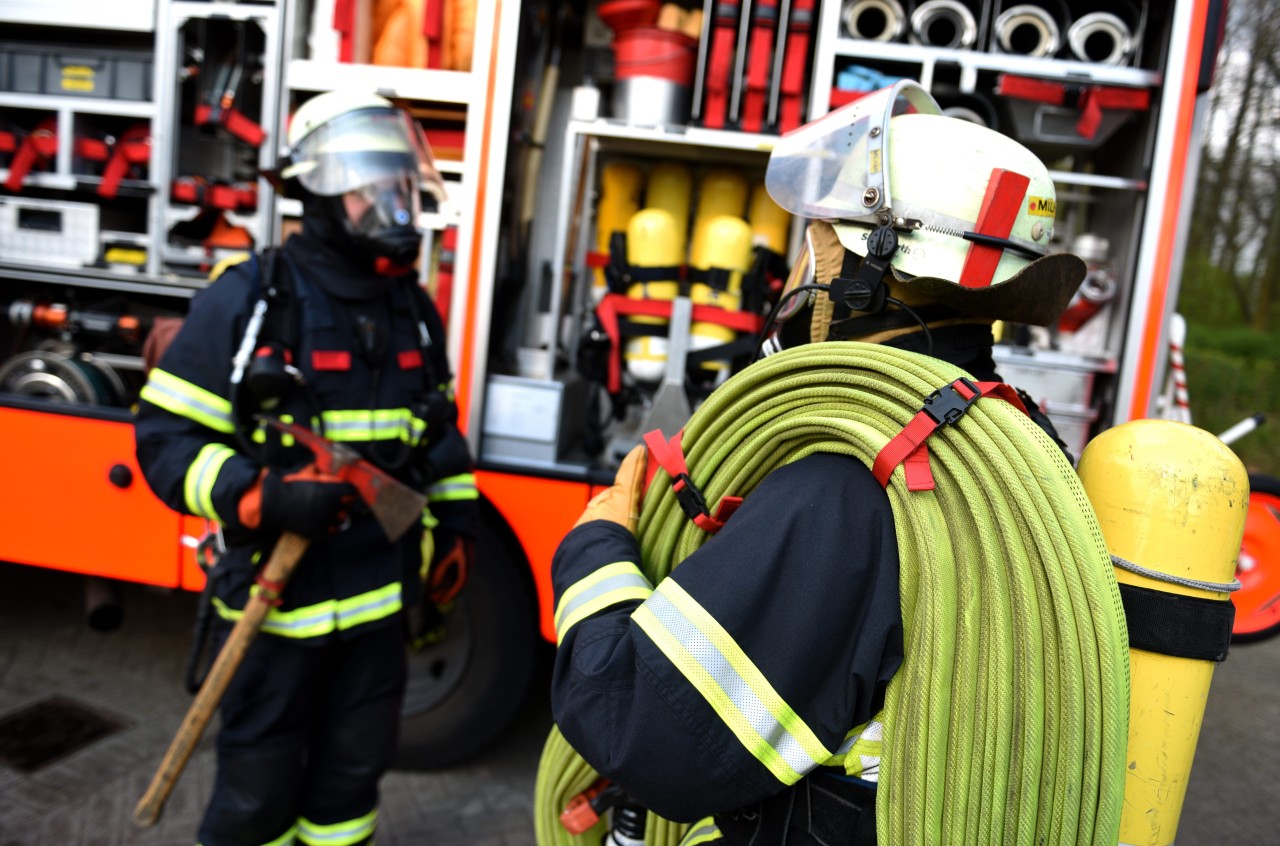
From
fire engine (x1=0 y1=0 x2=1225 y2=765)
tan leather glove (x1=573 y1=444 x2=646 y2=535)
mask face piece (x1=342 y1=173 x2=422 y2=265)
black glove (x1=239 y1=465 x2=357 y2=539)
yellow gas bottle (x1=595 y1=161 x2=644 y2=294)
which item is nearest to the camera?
tan leather glove (x1=573 y1=444 x2=646 y2=535)

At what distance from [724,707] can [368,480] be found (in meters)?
1.41

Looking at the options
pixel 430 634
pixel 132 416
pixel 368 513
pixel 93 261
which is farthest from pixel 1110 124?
pixel 93 261

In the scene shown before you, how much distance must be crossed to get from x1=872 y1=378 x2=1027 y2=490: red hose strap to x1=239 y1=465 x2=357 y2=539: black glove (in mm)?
1456

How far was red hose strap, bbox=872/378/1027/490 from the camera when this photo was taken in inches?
45.3

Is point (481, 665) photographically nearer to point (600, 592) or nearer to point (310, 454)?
point (310, 454)

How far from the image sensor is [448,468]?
266 centimetres

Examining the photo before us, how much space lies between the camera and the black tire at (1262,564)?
2.91 metres

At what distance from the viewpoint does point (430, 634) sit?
3.29 metres

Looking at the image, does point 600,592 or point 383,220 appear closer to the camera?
point 600,592

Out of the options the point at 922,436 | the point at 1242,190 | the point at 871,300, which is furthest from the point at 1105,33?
the point at 1242,190

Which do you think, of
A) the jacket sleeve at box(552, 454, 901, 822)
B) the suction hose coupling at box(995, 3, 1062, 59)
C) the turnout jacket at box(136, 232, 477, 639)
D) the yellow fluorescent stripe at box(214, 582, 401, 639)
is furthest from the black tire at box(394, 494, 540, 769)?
the suction hose coupling at box(995, 3, 1062, 59)

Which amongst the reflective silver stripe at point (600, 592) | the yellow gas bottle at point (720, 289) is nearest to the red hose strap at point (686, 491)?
the reflective silver stripe at point (600, 592)

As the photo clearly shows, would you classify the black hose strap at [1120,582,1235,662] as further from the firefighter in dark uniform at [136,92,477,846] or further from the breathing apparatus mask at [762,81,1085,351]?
the firefighter in dark uniform at [136,92,477,846]

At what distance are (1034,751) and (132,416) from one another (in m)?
3.23
